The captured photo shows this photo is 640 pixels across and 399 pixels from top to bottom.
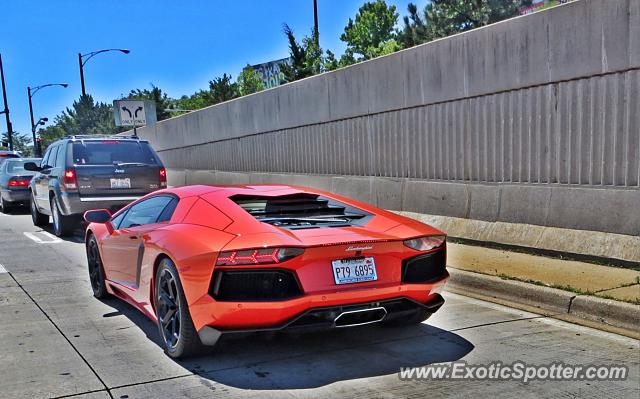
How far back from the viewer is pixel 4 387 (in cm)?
388

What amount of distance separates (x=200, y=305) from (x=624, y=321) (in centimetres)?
360

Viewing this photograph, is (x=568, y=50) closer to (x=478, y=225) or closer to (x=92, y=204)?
(x=478, y=225)

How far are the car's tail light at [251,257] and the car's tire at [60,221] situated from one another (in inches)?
322

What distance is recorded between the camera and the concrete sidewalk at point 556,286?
5098 mm

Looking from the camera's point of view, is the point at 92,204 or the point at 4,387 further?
the point at 92,204

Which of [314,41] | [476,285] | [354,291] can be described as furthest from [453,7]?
[354,291]

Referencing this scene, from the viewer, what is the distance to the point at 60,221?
36.2 ft

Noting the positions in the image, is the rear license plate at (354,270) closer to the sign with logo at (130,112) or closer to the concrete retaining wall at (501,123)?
the concrete retaining wall at (501,123)

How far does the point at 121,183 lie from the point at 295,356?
722 cm

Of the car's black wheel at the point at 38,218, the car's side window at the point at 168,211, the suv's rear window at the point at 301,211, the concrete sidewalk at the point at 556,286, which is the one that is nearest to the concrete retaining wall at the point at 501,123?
the concrete sidewalk at the point at 556,286

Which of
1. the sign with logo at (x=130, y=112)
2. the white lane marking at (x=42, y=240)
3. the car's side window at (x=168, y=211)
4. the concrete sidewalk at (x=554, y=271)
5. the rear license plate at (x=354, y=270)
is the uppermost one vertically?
the sign with logo at (x=130, y=112)

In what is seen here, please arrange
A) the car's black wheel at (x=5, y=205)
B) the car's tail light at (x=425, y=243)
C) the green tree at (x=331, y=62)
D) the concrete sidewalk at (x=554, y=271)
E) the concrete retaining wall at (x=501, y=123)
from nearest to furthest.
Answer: the car's tail light at (x=425, y=243) < the concrete sidewalk at (x=554, y=271) < the concrete retaining wall at (x=501, y=123) < the car's black wheel at (x=5, y=205) < the green tree at (x=331, y=62)

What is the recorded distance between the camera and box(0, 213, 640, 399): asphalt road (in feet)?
12.3

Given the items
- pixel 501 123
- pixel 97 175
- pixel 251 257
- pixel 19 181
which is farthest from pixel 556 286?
pixel 19 181
